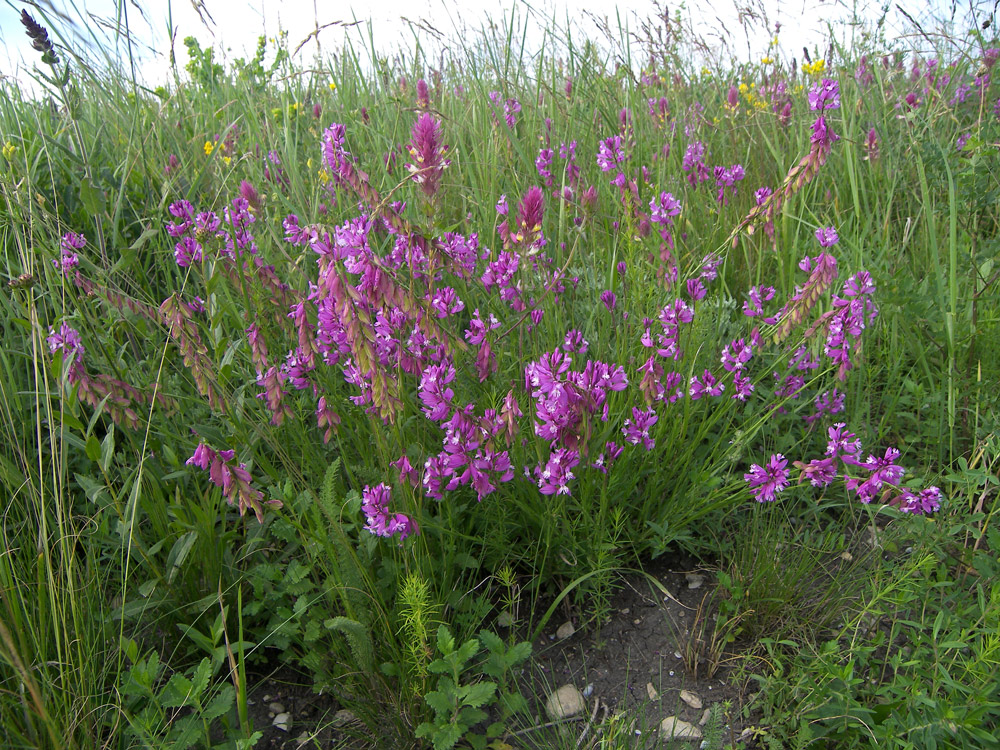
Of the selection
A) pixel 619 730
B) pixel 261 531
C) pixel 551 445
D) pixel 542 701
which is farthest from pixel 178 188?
pixel 619 730

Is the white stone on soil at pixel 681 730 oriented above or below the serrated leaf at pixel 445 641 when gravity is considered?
below

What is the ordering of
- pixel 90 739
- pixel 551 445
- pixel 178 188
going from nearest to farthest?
pixel 90 739 < pixel 551 445 < pixel 178 188

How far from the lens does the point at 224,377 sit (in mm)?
1843

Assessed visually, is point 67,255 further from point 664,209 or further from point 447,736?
point 664,209

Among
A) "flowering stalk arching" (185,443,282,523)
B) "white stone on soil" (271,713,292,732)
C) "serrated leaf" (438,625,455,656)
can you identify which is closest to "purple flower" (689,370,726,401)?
"serrated leaf" (438,625,455,656)

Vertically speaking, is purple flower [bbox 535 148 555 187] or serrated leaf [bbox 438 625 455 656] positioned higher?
purple flower [bbox 535 148 555 187]

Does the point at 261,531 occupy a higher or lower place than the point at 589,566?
higher

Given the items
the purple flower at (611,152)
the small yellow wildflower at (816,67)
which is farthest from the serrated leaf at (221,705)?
the small yellow wildflower at (816,67)

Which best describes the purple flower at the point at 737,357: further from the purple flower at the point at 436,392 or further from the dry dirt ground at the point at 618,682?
the purple flower at the point at 436,392

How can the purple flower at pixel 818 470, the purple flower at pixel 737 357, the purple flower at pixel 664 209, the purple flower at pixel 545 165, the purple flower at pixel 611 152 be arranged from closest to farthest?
the purple flower at pixel 818 470 < the purple flower at pixel 737 357 < the purple flower at pixel 664 209 < the purple flower at pixel 611 152 < the purple flower at pixel 545 165

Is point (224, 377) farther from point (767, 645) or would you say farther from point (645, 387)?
point (767, 645)

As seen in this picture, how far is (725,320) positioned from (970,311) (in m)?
0.92

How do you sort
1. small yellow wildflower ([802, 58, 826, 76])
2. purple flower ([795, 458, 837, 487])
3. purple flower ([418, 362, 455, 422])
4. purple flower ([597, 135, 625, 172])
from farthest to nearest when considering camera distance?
small yellow wildflower ([802, 58, 826, 76]) < purple flower ([597, 135, 625, 172]) < purple flower ([795, 458, 837, 487]) < purple flower ([418, 362, 455, 422])

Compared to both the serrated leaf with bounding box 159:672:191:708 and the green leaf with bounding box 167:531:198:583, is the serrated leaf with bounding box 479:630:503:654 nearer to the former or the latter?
the serrated leaf with bounding box 159:672:191:708
